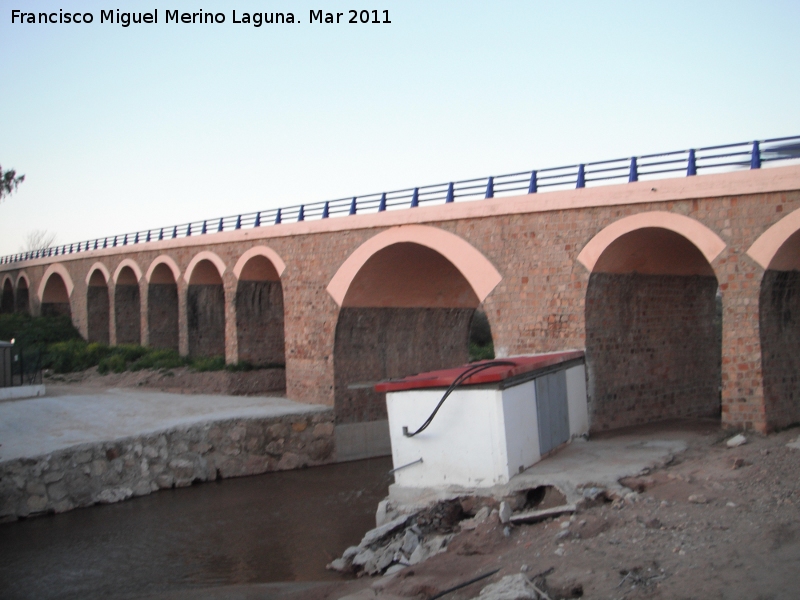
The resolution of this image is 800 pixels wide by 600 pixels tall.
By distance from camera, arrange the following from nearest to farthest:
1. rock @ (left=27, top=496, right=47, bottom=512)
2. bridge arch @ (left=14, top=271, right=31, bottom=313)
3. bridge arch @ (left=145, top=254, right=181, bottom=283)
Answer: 1. rock @ (left=27, top=496, right=47, bottom=512)
2. bridge arch @ (left=145, top=254, right=181, bottom=283)
3. bridge arch @ (left=14, top=271, right=31, bottom=313)

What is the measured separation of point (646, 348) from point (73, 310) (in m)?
24.1

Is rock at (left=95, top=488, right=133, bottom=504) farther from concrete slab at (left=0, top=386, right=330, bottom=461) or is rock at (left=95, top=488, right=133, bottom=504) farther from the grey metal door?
the grey metal door

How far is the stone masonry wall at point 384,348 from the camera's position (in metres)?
17.0

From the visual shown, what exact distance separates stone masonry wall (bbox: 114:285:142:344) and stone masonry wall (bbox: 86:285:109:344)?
5.90 ft

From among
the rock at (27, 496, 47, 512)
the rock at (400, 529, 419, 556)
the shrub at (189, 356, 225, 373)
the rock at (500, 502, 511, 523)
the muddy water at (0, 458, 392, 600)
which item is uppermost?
the shrub at (189, 356, 225, 373)

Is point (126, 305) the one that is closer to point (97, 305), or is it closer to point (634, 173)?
point (97, 305)

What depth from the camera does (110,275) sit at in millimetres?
27375

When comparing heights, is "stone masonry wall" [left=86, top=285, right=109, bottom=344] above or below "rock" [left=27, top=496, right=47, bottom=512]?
above

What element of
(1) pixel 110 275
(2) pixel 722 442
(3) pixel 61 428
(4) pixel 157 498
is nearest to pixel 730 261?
(2) pixel 722 442

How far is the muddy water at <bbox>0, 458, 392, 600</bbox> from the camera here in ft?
30.8

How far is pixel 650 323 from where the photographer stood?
1305cm

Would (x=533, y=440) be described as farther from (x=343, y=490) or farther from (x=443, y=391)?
(x=343, y=490)

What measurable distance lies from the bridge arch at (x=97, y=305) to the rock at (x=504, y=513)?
23.5m

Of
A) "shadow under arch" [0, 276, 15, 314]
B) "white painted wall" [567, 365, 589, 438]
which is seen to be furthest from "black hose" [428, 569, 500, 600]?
"shadow under arch" [0, 276, 15, 314]
